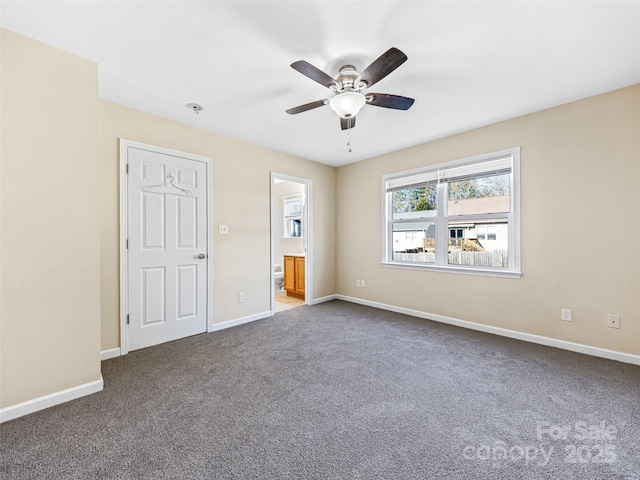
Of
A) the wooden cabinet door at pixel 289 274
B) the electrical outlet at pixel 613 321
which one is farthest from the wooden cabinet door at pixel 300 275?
the electrical outlet at pixel 613 321

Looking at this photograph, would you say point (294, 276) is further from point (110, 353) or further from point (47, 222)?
point (47, 222)

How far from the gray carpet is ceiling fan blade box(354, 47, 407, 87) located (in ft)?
7.39

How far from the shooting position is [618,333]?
2.57 metres

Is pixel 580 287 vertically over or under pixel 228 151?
under

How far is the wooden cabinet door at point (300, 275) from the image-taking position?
5.18 meters

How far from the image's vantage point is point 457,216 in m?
3.68

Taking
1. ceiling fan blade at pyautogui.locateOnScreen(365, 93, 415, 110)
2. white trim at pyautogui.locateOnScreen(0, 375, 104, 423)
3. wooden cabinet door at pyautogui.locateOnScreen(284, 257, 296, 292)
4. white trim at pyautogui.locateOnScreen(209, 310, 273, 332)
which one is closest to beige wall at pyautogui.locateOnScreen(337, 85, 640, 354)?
ceiling fan blade at pyautogui.locateOnScreen(365, 93, 415, 110)

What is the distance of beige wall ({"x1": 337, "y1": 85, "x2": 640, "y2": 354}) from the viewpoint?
251cm

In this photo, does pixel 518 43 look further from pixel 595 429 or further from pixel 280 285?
pixel 280 285

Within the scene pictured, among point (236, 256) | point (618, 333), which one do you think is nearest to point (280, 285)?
point (236, 256)

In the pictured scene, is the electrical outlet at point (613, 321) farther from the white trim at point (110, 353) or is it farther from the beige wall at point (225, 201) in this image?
the white trim at point (110, 353)

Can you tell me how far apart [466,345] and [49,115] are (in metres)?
4.09

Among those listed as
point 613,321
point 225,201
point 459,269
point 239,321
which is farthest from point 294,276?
point 613,321

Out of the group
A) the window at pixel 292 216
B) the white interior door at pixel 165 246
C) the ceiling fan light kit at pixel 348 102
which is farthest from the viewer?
the window at pixel 292 216
